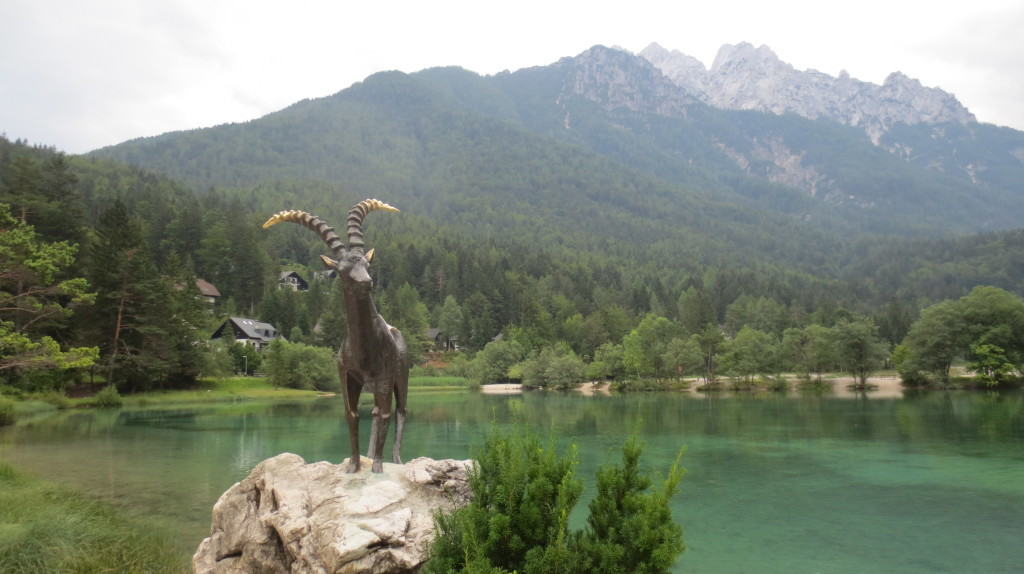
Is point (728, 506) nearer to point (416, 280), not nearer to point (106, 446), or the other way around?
point (106, 446)

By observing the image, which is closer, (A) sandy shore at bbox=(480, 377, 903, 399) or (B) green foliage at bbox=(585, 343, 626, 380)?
(A) sandy shore at bbox=(480, 377, 903, 399)

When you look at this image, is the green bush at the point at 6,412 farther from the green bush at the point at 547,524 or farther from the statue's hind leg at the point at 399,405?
the green bush at the point at 547,524

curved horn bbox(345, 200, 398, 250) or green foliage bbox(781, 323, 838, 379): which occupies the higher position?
curved horn bbox(345, 200, 398, 250)

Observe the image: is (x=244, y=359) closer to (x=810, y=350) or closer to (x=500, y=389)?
(x=500, y=389)

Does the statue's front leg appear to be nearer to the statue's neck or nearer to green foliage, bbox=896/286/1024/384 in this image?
the statue's neck

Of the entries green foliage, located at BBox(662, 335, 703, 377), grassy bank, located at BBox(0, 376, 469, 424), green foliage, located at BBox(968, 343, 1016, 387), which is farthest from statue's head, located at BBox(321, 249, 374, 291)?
green foliage, located at BBox(662, 335, 703, 377)

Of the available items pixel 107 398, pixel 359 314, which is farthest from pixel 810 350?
pixel 359 314

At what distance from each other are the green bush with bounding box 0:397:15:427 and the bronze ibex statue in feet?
116

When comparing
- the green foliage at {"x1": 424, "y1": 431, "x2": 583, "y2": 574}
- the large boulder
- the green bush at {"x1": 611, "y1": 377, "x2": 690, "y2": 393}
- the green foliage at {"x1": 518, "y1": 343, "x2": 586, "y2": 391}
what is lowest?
the green bush at {"x1": 611, "y1": 377, "x2": 690, "y2": 393}

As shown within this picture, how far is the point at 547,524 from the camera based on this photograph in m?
6.21

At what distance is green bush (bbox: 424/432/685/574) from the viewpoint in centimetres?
595

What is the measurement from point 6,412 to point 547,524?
4114cm

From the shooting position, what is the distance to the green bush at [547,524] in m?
5.95

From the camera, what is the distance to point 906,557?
42.7ft
